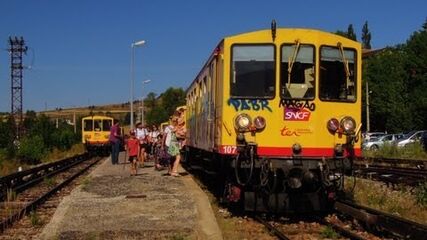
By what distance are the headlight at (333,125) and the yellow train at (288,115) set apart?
2 cm

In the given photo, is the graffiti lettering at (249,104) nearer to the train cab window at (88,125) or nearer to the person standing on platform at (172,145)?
the person standing on platform at (172,145)

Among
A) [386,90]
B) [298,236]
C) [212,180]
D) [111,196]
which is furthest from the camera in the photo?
[386,90]

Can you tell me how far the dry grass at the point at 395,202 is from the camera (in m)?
12.4

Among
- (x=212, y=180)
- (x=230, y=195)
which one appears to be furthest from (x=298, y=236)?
(x=212, y=180)

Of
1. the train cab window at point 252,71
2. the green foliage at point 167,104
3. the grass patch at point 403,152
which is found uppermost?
the green foliage at point 167,104

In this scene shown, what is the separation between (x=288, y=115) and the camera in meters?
11.5

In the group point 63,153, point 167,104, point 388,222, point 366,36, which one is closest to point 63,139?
point 63,153

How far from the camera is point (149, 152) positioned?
107 ft

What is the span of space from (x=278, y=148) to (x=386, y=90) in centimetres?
6499

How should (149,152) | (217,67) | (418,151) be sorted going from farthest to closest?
1. (418,151)
2. (149,152)
3. (217,67)

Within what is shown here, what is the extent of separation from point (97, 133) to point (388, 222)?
3608 cm

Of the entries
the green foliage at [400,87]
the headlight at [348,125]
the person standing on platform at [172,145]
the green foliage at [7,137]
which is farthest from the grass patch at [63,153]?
the green foliage at [400,87]

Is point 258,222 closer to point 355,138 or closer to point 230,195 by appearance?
point 230,195

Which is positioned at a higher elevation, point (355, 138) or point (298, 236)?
point (355, 138)
